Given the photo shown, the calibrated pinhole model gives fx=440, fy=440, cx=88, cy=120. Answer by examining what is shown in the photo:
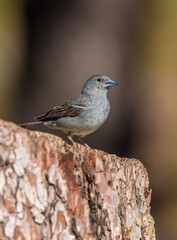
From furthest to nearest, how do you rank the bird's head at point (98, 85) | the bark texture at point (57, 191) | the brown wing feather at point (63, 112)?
the bird's head at point (98, 85) → the brown wing feather at point (63, 112) → the bark texture at point (57, 191)

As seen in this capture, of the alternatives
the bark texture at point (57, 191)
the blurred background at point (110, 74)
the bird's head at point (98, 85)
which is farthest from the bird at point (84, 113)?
the bark texture at point (57, 191)

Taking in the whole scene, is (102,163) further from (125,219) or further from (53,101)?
(53,101)

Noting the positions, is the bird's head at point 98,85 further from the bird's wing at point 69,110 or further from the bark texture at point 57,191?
the bark texture at point 57,191

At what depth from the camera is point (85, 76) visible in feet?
24.0

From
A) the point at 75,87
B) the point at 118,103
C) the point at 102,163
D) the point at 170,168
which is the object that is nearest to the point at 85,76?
the point at 75,87

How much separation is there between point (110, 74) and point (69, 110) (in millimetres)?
2021

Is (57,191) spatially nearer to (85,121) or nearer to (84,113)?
(85,121)

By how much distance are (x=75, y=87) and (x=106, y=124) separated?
88 centimetres

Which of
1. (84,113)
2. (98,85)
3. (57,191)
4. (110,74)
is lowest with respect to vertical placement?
(57,191)

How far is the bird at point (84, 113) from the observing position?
18.3 ft

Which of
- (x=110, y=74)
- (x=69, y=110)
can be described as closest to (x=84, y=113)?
(x=69, y=110)

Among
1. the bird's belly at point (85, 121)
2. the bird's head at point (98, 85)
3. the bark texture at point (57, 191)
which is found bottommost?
the bark texture at point (57, 191)

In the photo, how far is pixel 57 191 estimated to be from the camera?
324 cm

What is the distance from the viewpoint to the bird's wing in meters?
5.70
